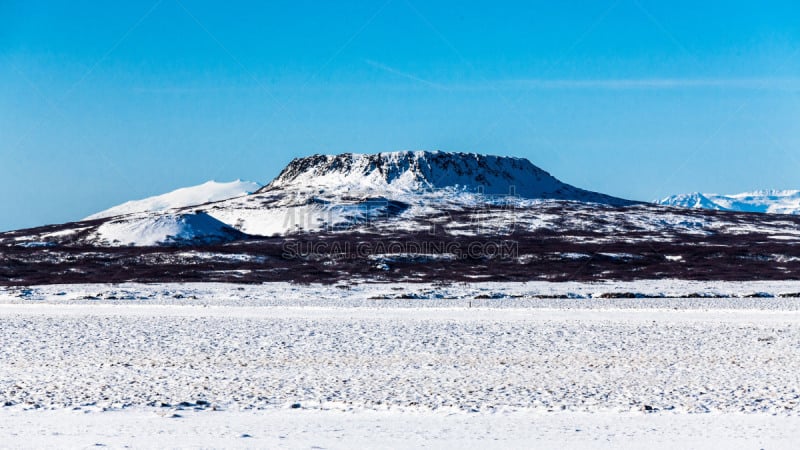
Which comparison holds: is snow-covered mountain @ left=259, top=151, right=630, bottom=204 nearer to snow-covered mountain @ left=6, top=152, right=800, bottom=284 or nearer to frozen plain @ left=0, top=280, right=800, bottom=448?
snow-covered mountain @ left=6, top=152, right=800, bottom=284

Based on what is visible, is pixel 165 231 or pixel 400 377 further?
pixel 165 231

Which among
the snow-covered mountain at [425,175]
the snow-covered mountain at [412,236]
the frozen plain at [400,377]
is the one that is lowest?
the frozen plain at [400,377]

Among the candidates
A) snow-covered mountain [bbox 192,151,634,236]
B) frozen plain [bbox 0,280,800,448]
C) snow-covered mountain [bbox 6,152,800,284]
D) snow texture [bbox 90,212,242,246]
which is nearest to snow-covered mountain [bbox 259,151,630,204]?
snow-covered mountain [bbox 192,151,634,236]

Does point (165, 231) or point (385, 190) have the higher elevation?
point (385, 190)

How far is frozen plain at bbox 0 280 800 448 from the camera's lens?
1302 cm

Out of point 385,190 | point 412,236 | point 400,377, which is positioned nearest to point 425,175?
point 385,190

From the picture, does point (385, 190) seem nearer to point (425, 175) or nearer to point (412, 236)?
point (425, 175)

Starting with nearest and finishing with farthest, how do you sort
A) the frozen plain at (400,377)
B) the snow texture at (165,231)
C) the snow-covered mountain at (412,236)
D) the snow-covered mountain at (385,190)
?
1. the frozen plain at (400,377)
2. the snow-covered mountain at (412,236)
3. the snow texture at (165,231)
4. the snow-covered mountain at (385,190)

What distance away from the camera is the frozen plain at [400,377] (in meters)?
13.0

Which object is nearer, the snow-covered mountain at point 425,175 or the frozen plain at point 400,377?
the frozen plain at point 400,377

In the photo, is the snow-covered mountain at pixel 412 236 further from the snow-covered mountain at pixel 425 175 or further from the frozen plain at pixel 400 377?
the frozen plain at pixel 400 377

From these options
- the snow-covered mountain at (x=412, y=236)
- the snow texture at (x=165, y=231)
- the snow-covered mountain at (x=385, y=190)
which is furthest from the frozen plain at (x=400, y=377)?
the snow-covered mountain at (x=385, y=190)

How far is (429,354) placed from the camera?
69.6 feet

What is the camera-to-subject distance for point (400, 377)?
17859 millimetres
